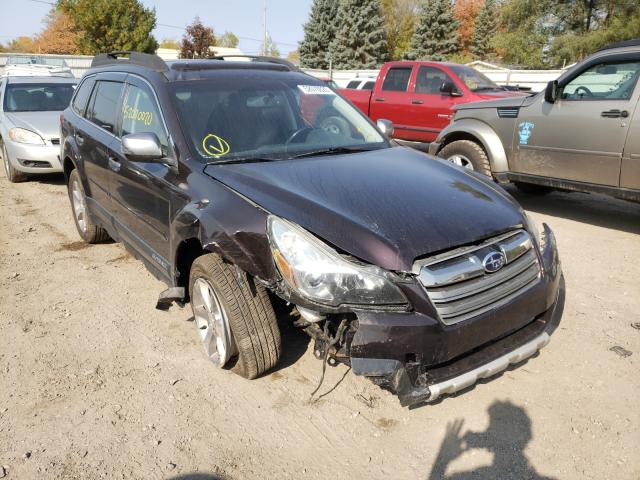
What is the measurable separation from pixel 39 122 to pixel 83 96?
3796 mm

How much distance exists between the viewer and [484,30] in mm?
47625

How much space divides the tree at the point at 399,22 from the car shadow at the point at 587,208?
4711 cm

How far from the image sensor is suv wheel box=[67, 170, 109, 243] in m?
5.11

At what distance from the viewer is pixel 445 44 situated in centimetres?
4100

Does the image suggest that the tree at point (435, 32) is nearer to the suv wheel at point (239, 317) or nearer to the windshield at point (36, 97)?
the windshield at point (36, 97)

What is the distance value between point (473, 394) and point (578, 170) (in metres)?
3.78

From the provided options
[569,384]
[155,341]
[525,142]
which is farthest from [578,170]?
[155,341]

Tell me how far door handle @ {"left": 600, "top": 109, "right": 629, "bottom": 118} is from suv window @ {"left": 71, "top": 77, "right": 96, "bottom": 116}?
206 inches

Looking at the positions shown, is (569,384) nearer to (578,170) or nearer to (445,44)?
(578,170)

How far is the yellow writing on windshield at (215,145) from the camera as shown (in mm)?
3160

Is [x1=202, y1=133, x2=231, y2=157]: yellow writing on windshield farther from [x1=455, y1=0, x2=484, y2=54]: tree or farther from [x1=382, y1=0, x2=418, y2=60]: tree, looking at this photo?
[x1=455, y1=0, x2=484, y2=54]: tree

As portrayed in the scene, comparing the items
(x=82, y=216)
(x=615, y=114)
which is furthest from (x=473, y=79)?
(x=82, y=216)

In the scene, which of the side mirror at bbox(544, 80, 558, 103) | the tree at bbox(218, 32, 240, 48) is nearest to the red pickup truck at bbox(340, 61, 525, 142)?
the side mirror at bbox(544, 80, 558, 103)

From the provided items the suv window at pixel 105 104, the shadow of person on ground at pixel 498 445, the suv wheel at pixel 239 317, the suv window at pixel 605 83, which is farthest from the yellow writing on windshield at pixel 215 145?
the suv window at pixel 605 83
